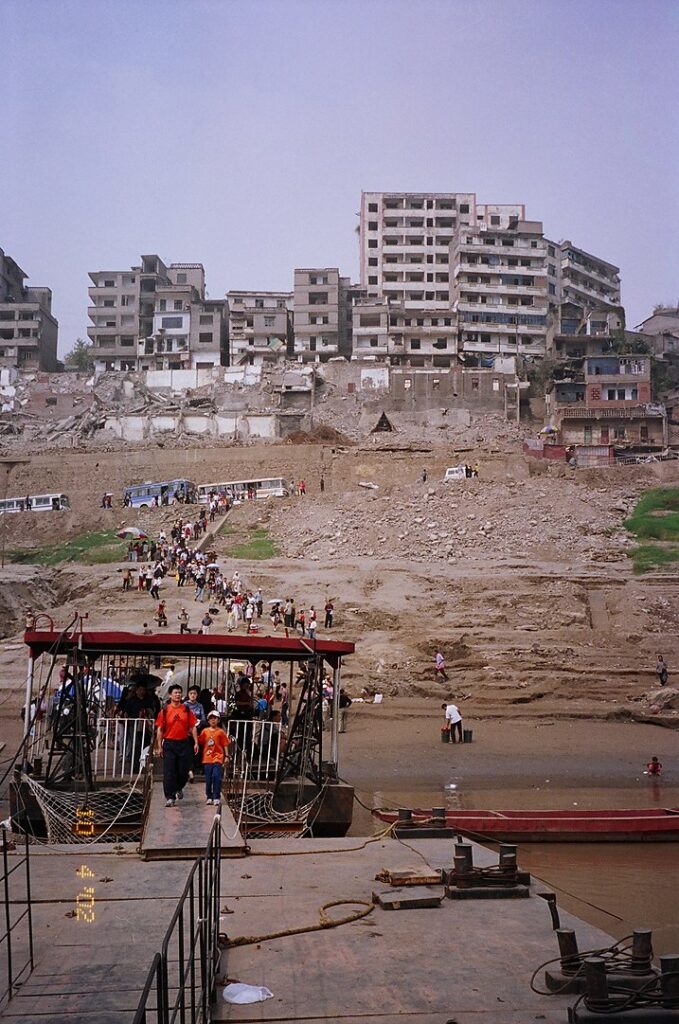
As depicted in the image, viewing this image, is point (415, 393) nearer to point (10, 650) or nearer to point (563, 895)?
point (10, 650)

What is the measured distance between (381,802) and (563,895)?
6359 millimetres

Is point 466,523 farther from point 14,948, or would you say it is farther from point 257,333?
point 14,948

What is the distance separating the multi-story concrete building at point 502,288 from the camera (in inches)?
3231

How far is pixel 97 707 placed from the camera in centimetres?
1580

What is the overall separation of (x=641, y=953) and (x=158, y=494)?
52000 mm

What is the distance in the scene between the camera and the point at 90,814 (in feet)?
39.3

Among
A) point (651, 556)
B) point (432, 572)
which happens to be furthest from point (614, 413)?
point (432, 572)

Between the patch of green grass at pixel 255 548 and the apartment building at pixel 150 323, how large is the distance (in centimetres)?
3513

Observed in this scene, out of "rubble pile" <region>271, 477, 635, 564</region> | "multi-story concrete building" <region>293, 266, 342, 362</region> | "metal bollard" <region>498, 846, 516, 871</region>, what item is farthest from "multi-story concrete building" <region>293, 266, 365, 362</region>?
"metal bollard" <region>498, 846, 516, 871</region>

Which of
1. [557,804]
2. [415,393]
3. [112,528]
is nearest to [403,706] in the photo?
[557,804]

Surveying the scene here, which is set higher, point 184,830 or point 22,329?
point 22,329

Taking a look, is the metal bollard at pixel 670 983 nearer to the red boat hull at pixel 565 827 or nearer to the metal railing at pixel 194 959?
the metal railing at pixel 194 959

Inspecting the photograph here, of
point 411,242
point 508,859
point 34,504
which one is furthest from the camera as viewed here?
point 411,242

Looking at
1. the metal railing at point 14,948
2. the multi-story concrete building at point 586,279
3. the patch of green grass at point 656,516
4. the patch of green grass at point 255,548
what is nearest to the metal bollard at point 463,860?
the metal railing at point 14,948
